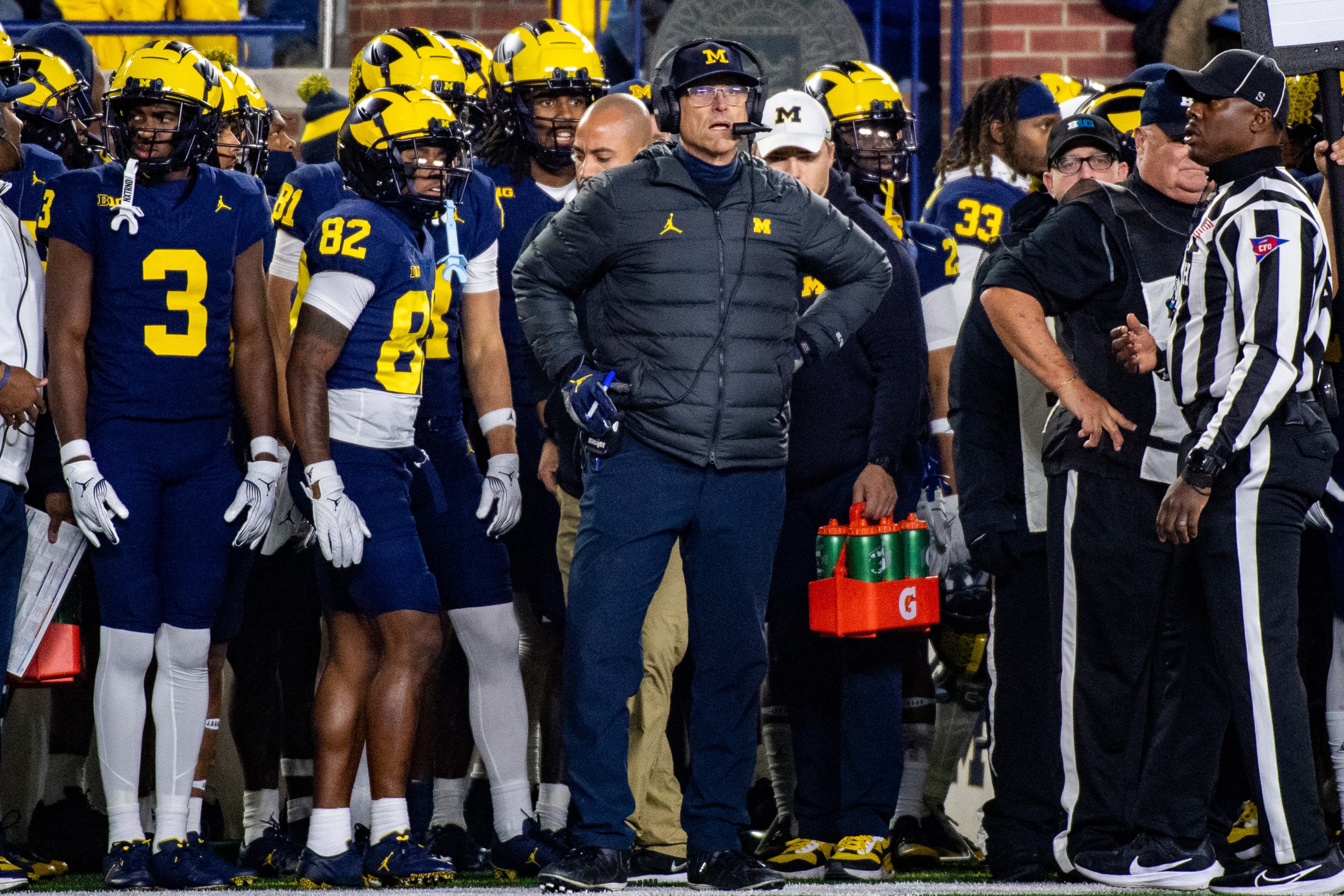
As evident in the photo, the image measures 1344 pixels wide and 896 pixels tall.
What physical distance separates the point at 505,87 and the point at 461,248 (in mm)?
1008

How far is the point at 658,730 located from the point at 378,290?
1.33 meters

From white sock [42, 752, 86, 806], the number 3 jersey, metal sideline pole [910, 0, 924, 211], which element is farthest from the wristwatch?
metal sideline pole [910, 0, 924, 211]

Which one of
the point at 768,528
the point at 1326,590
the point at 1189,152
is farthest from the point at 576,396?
the point at 1326,590

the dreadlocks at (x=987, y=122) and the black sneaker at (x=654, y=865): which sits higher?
the dreadlocks at (x=987, y=122)

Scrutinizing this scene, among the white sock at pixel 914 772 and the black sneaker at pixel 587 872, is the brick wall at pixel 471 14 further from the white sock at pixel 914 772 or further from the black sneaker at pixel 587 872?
the black sneaker at pixel 587 872

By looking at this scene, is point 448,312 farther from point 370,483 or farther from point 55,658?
point 55,658

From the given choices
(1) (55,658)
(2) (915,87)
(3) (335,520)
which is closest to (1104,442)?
(3) (335,520)

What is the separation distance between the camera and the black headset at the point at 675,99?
4.92 meters

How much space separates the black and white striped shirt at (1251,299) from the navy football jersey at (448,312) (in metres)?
1.94

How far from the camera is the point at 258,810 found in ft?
18.6

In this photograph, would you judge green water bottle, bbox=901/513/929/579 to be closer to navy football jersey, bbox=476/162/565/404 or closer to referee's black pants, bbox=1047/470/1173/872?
referee's black pants, bbox=1047/470/1173/872

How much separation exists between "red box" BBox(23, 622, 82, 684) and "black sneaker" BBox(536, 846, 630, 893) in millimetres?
1430

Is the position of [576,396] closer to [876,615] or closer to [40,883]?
[876,615]

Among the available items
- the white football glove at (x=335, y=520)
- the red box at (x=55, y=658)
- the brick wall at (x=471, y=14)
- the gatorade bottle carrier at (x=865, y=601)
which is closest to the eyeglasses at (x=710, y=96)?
the gatorade bottle carrier at (x=865, y=601)
